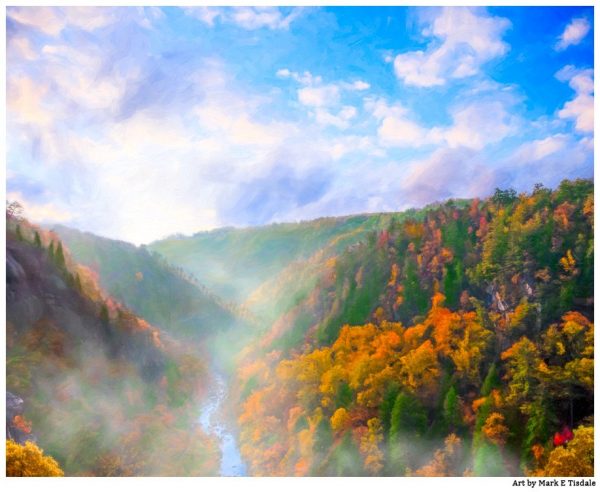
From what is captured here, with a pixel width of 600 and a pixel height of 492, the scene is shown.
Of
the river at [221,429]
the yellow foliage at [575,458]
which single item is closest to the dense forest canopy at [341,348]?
the yellow foliage at [575,458]

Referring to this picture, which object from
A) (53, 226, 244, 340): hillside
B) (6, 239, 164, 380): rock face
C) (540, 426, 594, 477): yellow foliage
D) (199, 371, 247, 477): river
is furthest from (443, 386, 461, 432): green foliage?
(6, 239, 164, 380): rock face

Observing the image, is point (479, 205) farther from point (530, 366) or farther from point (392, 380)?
point (392, 380)

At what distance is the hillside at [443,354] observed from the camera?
14547 mm

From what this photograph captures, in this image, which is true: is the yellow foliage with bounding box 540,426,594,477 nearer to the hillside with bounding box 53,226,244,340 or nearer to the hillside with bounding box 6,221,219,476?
the hillside with bounding box 6,221,219,476

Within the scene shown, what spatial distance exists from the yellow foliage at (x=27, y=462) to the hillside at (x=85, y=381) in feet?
2.14

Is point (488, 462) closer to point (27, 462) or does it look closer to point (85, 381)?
point (85, 381)

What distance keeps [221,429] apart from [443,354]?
875 centimetres

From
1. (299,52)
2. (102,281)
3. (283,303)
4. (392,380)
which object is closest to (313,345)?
(283,303)

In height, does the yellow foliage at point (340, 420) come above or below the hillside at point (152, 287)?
below

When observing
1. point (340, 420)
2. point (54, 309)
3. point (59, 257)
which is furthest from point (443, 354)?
point (59, 257)

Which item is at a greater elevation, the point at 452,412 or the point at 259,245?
the point at 259,245

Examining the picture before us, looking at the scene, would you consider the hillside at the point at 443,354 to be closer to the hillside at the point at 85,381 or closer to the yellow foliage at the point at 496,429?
the yellow foliage at the point at 496,429

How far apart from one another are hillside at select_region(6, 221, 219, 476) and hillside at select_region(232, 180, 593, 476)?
8.04 feet

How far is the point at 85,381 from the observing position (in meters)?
16.3
